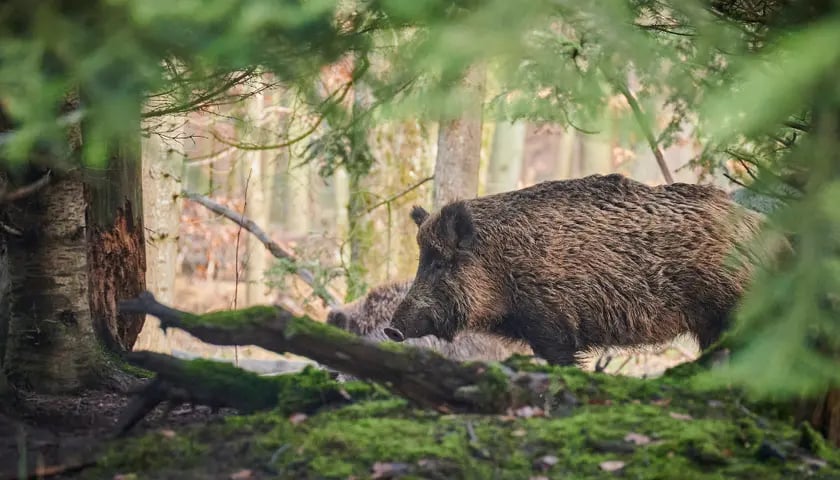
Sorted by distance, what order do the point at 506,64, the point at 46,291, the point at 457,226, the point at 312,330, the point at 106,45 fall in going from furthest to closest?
1. the point at 457,226
2. the point at 46,291
3. the point at 312,330
4. the point at 506,64
5. the point at 106,45

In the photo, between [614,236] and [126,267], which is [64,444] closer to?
[126,267]

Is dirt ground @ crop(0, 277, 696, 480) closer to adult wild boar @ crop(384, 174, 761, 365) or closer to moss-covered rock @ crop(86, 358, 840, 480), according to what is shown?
moss-covered rock @ crop(86, 358, 840, 480)

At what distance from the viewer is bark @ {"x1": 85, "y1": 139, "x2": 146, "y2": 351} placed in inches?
247

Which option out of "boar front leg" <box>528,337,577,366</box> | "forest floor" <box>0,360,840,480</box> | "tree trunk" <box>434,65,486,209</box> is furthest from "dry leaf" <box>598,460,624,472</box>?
"tree trunk" <box>434,65,486,209</box>

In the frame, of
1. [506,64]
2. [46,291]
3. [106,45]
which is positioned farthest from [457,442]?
[46,291]

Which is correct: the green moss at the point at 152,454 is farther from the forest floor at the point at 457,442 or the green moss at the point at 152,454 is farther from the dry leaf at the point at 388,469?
the dry leaf at the point at 388,469

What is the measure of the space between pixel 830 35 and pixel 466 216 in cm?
435

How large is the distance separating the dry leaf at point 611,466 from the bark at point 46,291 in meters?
3.06

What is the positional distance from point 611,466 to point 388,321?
5.12m

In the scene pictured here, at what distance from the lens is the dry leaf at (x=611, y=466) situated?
3830 mm

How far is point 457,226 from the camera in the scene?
7.18 meters

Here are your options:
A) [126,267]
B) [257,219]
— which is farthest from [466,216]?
[257,219]

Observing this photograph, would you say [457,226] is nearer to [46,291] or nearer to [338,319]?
[338,319]

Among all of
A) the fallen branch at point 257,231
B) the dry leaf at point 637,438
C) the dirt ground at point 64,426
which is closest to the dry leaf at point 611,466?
the dry leaf at point 637,438
